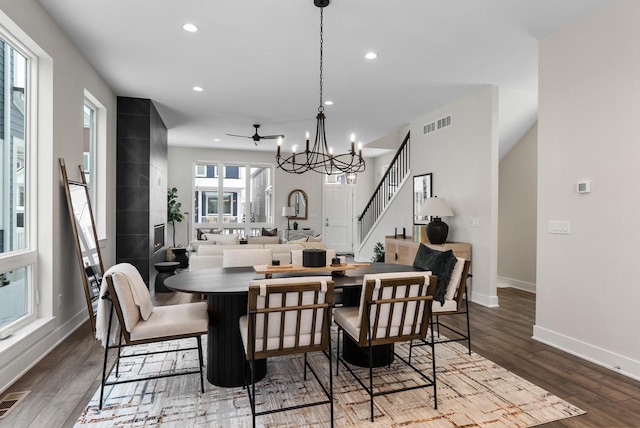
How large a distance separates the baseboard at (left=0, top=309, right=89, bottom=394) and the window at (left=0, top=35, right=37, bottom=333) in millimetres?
166

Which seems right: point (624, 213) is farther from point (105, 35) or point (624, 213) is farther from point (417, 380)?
point (105, 35)

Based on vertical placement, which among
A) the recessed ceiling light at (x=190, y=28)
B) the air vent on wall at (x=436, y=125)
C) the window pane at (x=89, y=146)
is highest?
the recessed ceiling light at (x=190, y=28)

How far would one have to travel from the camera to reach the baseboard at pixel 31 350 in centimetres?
252

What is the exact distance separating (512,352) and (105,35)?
4797mm

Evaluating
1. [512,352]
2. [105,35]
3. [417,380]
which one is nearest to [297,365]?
Answer: [417,380]

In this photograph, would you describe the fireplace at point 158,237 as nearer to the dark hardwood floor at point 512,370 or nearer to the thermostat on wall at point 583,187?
the dark hardwood floor at point 512,370

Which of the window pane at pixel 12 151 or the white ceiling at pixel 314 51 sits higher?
the white ceiling at pixel 314 51

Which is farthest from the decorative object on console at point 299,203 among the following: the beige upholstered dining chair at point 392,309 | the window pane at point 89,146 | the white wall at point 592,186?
the beige upholstered dining chair at point 392,309

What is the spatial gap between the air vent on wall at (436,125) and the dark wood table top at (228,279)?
128 inches

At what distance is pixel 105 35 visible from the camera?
347cm

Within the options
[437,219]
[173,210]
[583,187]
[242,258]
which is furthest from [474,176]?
[173,210]

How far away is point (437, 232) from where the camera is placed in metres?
5.09

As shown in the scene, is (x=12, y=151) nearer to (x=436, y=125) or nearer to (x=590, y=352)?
(x=590, y=352)

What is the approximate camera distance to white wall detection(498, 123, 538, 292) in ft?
18.7
